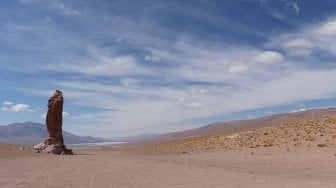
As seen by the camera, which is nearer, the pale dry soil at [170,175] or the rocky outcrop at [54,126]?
the pale dry soil at [170,175]

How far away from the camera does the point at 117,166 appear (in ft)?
76.5

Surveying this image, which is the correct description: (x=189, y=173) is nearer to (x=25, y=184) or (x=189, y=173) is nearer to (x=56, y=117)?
(x=25, y=184)

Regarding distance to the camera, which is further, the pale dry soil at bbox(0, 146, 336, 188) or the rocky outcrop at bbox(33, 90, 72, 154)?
the rocky outcrop at bbox(33, 90, 72, 154)

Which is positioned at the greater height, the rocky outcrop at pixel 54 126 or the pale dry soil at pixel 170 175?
the rocky outcrop at pixel 54 126

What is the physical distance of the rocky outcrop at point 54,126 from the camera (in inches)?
1438

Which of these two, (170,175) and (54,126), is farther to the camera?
(54,126)

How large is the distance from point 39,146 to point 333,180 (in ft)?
84.2

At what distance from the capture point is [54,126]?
36812 millimetres

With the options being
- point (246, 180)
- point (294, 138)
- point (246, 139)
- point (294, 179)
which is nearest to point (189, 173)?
point (246, 180)

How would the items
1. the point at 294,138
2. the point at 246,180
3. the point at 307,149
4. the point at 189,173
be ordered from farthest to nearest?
the point at 294,138, the point at 307,149, the point at 189,173, the point at 246,180

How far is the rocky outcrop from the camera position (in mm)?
36531

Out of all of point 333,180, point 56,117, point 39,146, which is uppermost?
point 56,117

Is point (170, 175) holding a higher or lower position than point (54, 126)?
lower

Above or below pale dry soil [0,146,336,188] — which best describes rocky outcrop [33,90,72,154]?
above
